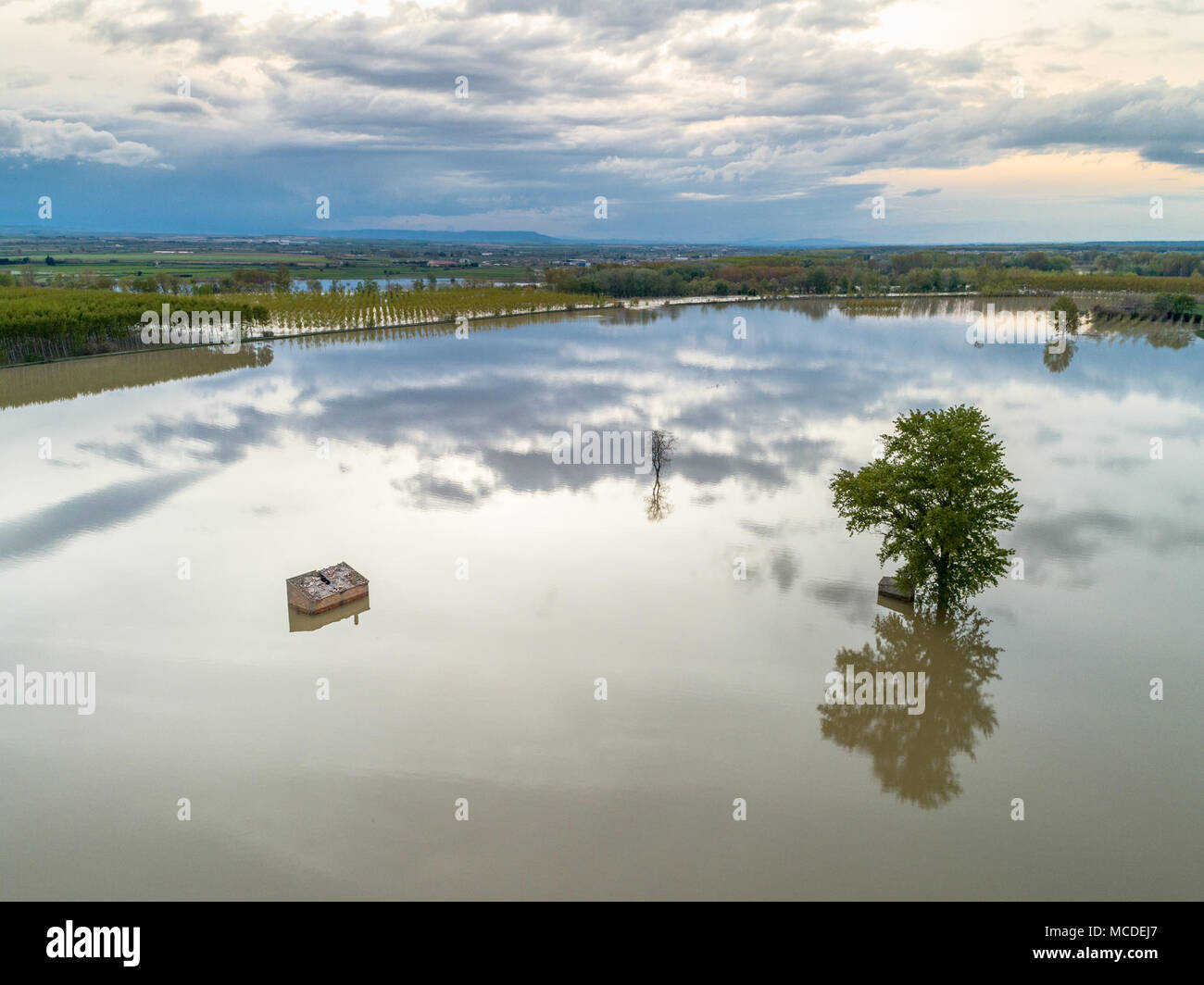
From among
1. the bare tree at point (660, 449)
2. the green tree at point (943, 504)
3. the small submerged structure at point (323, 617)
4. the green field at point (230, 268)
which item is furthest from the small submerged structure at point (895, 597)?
the green field at point (230, 268)

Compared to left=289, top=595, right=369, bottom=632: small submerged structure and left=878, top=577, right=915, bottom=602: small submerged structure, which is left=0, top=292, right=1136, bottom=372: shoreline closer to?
left=289, top=595, right=369, bottom=632: small submerged structure

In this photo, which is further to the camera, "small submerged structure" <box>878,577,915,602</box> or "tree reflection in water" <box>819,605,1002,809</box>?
"small submerged structure" <box>878,577,915,602</box>

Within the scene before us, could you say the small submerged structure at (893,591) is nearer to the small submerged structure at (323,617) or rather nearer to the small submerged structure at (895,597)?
the small submerged structure at (895,597)

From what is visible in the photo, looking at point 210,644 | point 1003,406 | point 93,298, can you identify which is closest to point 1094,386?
point 1003,406

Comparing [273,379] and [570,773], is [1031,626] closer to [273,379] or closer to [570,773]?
[570,773]

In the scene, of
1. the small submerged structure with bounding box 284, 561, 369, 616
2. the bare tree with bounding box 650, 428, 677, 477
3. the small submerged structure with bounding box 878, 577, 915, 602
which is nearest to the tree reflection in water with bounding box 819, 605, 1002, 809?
the small submerged structure with bounding box 878, 577, 915, 602

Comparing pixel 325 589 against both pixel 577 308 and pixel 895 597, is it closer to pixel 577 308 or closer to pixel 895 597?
pixel 895 597

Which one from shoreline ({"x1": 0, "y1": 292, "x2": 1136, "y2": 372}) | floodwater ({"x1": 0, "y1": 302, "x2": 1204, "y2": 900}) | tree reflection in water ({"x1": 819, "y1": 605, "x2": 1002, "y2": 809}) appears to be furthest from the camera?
shoreline ({"x1": 0, "y1": 292, "x2": 1136, "y2": 372})

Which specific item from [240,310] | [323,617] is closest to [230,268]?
[240,310]
